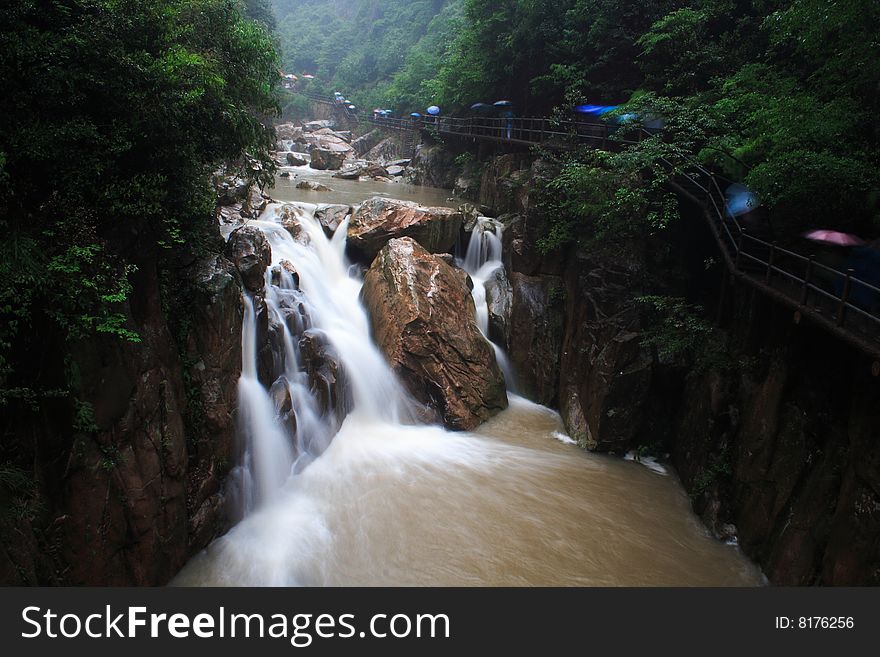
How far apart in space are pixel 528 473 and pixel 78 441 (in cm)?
696

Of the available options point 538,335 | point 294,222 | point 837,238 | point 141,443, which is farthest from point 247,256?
point 837,238

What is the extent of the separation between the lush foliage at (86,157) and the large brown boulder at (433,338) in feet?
17.7

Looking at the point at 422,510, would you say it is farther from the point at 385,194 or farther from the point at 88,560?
the point at 385,194

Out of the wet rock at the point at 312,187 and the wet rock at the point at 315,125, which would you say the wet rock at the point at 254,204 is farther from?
the wet rock at the point at 315,125

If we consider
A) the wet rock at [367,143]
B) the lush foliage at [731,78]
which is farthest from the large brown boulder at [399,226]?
the wet rock at [367,143]

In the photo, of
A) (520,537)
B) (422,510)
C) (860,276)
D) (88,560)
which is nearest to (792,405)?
(860,276)

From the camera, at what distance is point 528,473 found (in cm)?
958

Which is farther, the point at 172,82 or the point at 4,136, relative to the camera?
the point at 172,82

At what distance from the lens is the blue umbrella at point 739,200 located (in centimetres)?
847

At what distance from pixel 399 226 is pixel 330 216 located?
2160 millimetres

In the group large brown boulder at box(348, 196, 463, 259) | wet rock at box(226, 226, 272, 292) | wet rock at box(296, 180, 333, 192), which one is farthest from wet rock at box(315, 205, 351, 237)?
wet rock at box(296, 180, 333, 192)

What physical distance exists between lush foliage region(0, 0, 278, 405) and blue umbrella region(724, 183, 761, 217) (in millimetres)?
8110

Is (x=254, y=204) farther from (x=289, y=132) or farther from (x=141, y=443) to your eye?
(x=289, y=132)

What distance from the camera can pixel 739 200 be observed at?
352 inches
